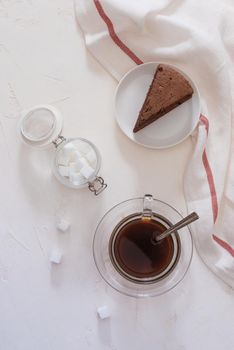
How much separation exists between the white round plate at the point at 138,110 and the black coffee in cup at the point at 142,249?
0.15 meters

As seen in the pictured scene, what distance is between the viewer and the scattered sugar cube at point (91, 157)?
3.02ft

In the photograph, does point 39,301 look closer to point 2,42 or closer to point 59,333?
point 59,333

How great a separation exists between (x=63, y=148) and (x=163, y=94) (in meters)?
0.22

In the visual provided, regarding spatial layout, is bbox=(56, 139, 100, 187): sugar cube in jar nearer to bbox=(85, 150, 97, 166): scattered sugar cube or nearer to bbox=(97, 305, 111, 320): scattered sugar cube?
bbox=(85, 150, 97, 166): scattered sugar cube

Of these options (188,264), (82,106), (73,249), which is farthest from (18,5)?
(188,264)

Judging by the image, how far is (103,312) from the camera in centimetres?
93

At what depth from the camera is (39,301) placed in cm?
95

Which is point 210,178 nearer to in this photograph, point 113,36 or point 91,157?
point 91,157

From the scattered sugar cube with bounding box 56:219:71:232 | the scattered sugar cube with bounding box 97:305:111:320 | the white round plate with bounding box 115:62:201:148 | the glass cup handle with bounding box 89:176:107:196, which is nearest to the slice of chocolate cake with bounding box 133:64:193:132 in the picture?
the white round plate with bounding box 115:62:201:148

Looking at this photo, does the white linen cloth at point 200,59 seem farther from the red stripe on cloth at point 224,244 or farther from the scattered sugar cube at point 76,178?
the scattered sugar cube at point 76,178

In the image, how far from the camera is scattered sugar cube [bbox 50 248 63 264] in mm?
940

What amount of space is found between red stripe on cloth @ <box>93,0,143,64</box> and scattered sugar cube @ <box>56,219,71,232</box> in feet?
1.12

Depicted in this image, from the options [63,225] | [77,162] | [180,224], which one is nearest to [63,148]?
[77,162]

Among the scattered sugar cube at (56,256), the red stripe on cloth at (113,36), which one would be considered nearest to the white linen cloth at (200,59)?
the red stripe on cloth at (113,36)
